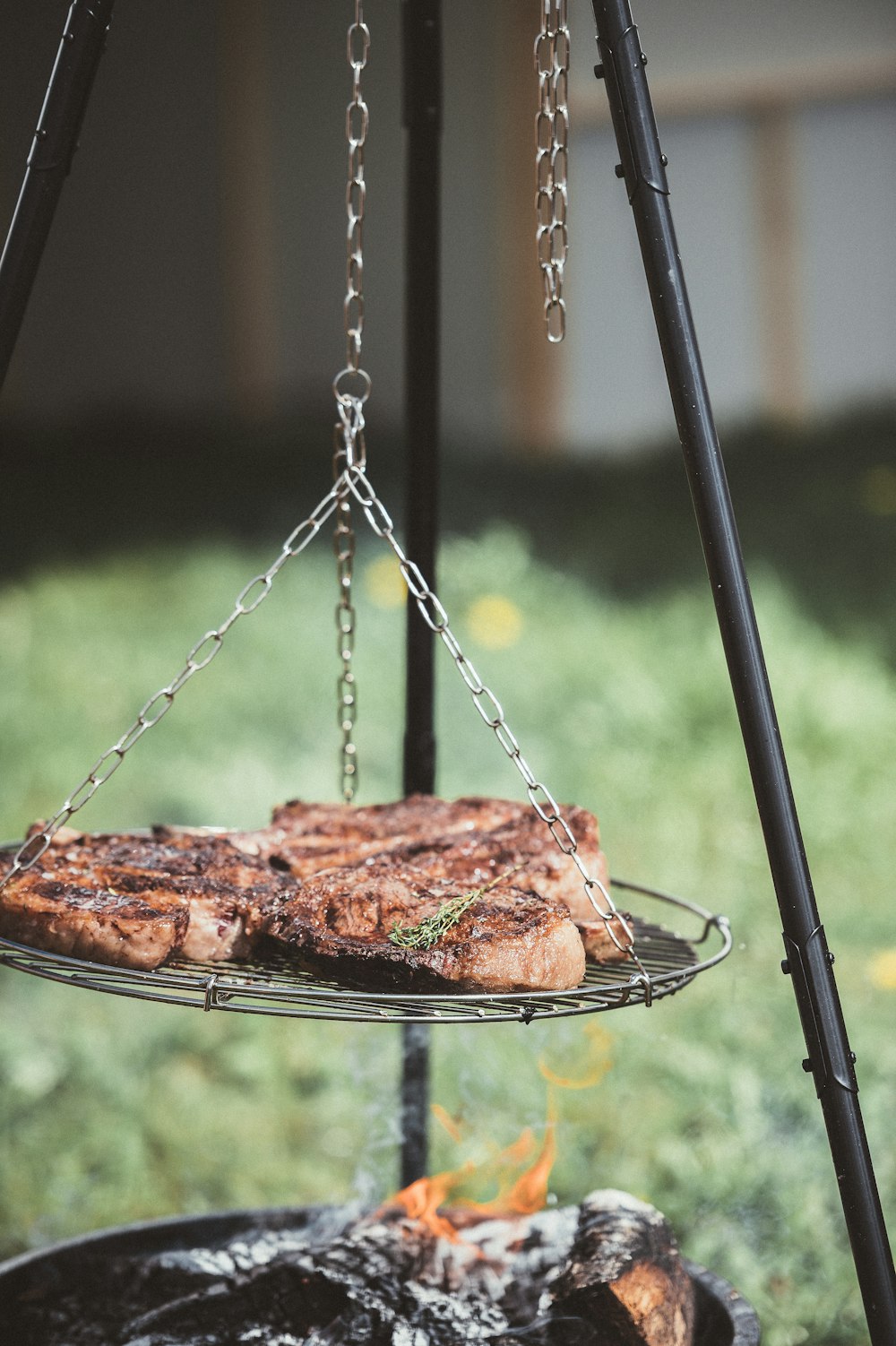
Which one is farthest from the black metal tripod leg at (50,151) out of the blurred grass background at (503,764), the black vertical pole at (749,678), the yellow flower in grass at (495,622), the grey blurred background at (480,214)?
the grey blurred background at (480,214)

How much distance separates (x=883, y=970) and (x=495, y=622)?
2666 mm

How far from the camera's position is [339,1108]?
3.57 m

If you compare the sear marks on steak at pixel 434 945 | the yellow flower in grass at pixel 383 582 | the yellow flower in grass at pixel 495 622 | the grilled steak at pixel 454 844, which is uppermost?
the yellow flower in grass at pixel 383 582

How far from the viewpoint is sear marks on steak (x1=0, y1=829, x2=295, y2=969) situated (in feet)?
5.63

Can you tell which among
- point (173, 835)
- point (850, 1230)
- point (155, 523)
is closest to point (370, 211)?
point (155, 523)

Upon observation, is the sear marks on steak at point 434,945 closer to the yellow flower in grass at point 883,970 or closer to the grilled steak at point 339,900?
the grilled steak at point 339,900

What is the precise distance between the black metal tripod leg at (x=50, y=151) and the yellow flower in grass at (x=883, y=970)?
3.00m

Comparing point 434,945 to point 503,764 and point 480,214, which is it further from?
point 480,214

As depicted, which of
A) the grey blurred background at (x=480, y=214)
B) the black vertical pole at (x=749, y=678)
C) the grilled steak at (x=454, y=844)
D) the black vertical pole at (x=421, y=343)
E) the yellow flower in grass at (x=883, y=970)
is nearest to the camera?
the black vertical pole at (x=749, y=678)

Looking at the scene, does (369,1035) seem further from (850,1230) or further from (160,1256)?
(850,1230)

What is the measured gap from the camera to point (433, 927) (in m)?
1.69

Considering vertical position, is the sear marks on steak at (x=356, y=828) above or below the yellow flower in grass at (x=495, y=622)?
below

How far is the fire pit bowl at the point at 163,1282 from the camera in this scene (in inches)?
83.4

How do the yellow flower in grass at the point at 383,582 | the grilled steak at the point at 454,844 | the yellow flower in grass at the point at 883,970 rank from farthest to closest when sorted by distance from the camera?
the yellow flower in grass at the point at 383,582
the yellow flower in grass at the point at 883,970
the grilled steak at the point at 454,844
